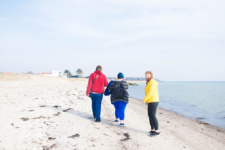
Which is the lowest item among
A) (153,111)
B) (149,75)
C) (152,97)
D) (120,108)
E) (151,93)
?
(120,108)

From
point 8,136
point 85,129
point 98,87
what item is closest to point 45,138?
point 8,136

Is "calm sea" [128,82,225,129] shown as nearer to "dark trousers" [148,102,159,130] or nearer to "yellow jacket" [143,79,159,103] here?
"dark trousers" [148,102,159,130]

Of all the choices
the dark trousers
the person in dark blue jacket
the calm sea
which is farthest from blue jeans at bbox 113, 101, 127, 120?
the calm sea

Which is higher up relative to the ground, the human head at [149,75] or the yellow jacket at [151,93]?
the human head at [149,75]

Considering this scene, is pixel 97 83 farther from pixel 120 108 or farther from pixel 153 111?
pixel 153 111

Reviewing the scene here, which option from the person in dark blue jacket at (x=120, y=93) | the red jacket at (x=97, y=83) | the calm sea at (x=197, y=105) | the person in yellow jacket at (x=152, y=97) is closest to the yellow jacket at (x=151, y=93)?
the person in yellow jacket at (x=152, y=97)

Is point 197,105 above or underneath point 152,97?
underneath

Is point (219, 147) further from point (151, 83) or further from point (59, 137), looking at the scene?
point (59, 137)

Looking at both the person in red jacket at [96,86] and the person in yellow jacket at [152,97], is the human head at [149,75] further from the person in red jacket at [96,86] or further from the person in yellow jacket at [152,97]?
the person in red jacket at [96,86]

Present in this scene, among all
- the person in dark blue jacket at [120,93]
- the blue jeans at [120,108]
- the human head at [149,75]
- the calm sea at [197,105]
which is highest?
the human head at [149,75]

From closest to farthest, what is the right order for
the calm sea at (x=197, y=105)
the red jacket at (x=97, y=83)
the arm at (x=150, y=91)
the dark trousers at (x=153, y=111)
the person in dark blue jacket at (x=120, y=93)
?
the arm at (x=150, y=91), the dark trousers at (x=153, y=111), the person in dark blue jacket at (x=120, y=93), the red jacket at (x=97, y=83), the calm sea at (x=197, y=105)

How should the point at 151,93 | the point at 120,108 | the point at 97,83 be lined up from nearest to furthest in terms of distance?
the point at 151,93 → the point at 120,108 → the point at 97,83

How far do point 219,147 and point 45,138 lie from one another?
5575 mm

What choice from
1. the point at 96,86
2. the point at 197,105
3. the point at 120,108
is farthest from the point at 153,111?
the point at 197,105
